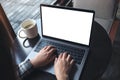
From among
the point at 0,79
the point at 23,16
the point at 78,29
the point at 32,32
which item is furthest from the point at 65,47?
the point at 23,16

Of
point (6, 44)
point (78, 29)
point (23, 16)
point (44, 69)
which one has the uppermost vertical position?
point (6, 44)

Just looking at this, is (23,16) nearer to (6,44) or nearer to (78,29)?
(78,29)

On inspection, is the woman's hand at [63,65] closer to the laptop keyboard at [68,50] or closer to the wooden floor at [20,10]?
the laptop keyboard at [68,50]

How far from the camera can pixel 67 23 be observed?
3.13 ft

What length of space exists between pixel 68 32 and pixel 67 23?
55 mm

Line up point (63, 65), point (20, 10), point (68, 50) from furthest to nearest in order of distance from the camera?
1. point (20, 10)
2. point (68, 50)
3. point (63, 65)

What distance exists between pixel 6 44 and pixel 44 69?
38cm

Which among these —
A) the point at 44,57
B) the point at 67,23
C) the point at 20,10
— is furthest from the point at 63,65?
the point at 20,10

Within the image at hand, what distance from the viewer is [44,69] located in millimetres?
886

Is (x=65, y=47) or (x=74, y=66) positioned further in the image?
(x=65, y=47)

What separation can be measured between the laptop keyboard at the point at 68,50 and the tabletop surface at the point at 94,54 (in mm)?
46

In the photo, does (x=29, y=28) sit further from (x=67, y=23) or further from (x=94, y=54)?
(x=94, y=54)

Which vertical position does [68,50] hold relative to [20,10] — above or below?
above

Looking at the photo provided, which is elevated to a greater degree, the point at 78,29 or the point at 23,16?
the point at 78,29
